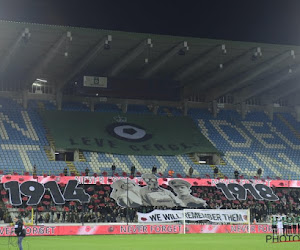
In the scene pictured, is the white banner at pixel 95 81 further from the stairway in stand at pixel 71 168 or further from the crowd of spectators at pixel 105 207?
the crowd of spectators at pixel 105 207

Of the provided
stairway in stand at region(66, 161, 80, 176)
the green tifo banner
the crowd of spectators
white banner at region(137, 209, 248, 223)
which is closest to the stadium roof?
the green tifo banner

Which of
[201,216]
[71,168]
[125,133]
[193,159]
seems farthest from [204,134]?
[201,216]

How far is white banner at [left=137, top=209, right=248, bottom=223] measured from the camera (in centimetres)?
5038

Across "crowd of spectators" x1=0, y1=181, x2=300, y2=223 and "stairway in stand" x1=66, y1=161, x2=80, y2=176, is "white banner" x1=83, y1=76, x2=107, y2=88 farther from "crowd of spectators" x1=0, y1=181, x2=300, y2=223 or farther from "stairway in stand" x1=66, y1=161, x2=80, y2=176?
"crowd of spectators" x1=0, y1=181, x2=300, y2=223

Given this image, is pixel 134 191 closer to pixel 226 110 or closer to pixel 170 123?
pixel 170 123

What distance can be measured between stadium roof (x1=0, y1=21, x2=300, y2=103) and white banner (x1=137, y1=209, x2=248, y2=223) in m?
15.3

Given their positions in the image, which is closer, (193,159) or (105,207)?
(105,207)

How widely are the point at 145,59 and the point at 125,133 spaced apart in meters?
10.1

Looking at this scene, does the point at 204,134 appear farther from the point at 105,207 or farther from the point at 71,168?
the point at 105,207

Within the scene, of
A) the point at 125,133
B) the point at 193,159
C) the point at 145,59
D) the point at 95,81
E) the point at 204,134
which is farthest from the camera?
the point at 204,134

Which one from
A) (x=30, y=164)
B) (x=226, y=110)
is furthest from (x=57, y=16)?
(x=226, y=110)

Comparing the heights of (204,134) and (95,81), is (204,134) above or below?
below

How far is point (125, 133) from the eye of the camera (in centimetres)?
6925

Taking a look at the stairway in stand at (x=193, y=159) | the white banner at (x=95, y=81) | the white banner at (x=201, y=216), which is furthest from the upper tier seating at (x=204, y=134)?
the white banner at (x=201, y=216)
